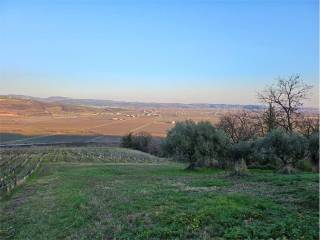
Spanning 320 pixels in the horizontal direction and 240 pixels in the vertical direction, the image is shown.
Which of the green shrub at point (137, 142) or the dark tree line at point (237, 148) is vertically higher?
the dark tree line at point (237, 148)

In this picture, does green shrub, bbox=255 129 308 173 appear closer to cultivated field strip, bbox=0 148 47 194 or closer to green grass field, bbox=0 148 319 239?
green grass field, bbox=0 148 319 239

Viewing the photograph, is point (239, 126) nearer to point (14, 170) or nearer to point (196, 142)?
point (196, 142)

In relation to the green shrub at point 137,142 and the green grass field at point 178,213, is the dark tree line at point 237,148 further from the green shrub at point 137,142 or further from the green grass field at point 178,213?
the green shrub at point 137,142

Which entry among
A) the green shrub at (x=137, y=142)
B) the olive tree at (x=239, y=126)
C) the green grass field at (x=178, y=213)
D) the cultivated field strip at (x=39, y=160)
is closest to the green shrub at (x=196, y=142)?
the cultivated field strip at (x=39, y=160)

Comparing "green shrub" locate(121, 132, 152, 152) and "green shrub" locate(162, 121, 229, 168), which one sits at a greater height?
"green shrub" locate(162, 121, 229, 168)

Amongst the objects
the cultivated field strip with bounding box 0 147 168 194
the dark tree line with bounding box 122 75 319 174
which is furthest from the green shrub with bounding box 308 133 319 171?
the cultivated field strip with bounding box 0 147 168 194

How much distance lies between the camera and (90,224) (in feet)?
49.4

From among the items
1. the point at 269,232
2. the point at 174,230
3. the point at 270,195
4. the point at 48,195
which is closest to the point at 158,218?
the point at 174,230

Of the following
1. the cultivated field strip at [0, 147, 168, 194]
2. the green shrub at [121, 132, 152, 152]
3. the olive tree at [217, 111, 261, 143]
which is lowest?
the green shrub at [121, 132, 152, 152]

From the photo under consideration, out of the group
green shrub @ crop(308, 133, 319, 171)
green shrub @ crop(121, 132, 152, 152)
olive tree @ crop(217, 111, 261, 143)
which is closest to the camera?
green shrub @ crop(308, 133, 319, 171)

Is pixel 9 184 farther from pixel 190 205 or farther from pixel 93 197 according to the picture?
pixel 190 205

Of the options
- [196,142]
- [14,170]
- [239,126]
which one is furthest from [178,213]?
[239,126]

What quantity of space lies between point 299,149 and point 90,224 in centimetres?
2447

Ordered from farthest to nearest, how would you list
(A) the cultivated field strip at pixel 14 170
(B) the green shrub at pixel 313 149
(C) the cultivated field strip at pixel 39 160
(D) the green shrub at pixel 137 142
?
1. (D) the green shrub at pixel 137 142
2. (C) the cultivated field strip at pixel 39 160
3. (B) the green shrub at pixel 313 149
4. (A) the cultivated field strip at pixel 14 170
